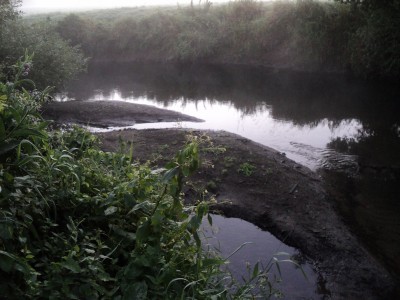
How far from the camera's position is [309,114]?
14.3 metres

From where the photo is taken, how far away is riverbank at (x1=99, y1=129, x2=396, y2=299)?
5848mm

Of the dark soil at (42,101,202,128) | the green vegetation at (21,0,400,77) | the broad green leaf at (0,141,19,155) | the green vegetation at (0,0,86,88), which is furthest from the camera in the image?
the green vegetation at (21,0,400,77)

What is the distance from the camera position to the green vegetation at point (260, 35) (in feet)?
54.2

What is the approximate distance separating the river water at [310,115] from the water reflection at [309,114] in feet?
0.07

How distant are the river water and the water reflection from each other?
0.02 m

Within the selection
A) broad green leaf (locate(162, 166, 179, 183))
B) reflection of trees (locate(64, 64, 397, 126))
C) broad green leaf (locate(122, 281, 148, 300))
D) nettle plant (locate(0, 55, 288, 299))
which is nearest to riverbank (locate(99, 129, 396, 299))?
nettle plant (locate(0, 55, 288, 299))

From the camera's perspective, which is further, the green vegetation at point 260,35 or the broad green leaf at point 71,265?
the green vegetation at point 260,35

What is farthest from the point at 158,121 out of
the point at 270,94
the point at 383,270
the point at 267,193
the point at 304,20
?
the point at 304,20

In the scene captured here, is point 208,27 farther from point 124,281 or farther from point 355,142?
point 124,281

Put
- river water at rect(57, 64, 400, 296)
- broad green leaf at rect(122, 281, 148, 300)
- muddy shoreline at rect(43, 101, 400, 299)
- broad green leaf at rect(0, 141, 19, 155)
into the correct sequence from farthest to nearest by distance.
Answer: river water at rect(57, 64, 400, 296)
muddy shoreline at rect(43, 101, 400, 299)
broad green leaf at rect(0, 141, 19, 155)
broad green leaf at rect(122, 281, 148, 300)

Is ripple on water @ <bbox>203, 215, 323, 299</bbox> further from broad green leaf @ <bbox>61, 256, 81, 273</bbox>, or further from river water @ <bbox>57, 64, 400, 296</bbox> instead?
broad green leaf @ <bbox>61, 256, 81, 273</bbox>

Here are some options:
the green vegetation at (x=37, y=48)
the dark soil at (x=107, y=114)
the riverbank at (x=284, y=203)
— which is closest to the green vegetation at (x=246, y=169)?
the riverbank at (x=284, y=203)

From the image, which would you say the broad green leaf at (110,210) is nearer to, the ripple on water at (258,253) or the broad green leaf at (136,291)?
the broad green leaf at (136,291)

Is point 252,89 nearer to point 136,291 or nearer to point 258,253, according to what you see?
point 258,253
